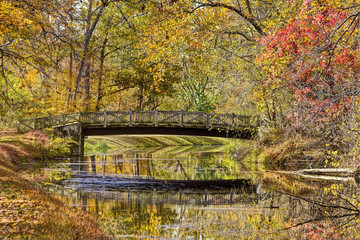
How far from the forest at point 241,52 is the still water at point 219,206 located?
1846 mm

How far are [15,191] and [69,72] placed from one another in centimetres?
2476

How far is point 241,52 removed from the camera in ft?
66.5

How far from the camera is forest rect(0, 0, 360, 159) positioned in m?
9.66

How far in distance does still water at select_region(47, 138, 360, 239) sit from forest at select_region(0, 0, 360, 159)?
185cm

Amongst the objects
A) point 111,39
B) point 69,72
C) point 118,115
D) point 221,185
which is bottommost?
point 221,185

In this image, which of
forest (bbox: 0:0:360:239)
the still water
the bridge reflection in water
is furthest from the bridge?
the bridge reflection in water

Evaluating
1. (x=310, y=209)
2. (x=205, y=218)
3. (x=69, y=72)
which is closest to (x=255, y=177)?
(x=310, y=209)

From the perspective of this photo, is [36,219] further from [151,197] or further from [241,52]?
[241,52]

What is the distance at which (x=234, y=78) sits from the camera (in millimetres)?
19078

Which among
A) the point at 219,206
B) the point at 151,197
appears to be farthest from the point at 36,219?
the point at 151,197

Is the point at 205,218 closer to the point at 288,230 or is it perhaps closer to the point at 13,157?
the point at 288,230

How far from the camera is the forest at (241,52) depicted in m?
9.66

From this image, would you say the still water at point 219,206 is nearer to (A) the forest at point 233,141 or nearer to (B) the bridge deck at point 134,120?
(A) the forest at point 233,141

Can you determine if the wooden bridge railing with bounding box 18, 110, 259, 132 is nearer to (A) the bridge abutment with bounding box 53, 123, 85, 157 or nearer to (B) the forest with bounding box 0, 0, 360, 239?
(A) the bridge abutment with bounding box 53, 123, 85, 157
